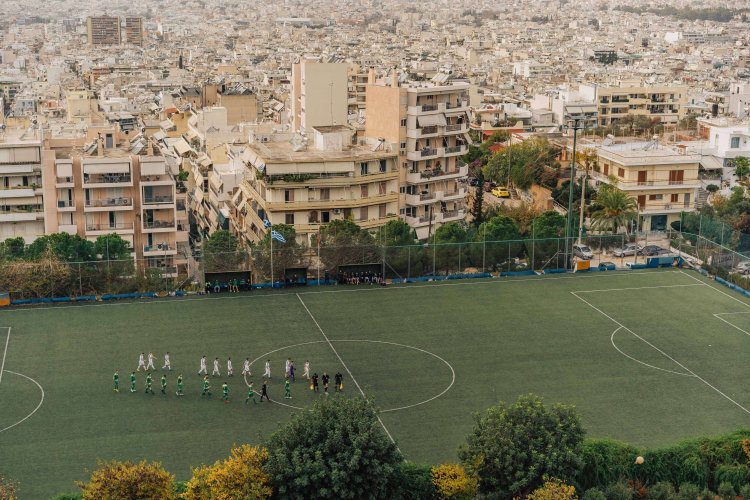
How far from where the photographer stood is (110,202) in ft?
156

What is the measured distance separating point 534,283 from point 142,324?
50.9ft

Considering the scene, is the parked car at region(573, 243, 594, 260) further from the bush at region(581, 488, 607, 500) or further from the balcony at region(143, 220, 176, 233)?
the bush at region(581, 488, 607, 500)

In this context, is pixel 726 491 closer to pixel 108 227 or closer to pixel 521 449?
pixel 521 449

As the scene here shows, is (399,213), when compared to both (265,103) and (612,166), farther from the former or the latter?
(265,103)

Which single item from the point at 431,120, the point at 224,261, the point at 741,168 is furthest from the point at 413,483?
the point at 741,168

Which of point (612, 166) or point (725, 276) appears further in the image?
point (612, 166)

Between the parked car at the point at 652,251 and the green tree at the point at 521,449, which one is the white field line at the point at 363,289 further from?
the green tree at the point at 521,449

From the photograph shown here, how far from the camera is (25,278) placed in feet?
128

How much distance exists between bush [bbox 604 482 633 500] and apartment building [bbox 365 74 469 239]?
3012 centimetres

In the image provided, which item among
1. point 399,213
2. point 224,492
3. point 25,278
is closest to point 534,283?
point 399,213

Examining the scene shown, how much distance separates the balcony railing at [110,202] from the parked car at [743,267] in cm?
2587

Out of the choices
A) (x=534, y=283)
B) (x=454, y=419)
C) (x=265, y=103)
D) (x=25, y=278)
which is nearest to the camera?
(x=454, y=419)

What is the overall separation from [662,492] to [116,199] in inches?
1243

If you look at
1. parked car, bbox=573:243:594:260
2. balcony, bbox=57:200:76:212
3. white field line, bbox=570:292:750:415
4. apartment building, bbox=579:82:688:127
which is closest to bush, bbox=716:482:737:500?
white field line, bbox=570:292:750:415
